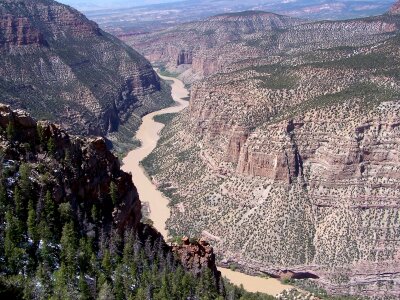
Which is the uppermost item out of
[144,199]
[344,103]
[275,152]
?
[344,103]

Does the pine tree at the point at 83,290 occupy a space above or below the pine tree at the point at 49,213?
below

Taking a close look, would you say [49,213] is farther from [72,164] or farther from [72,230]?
[72,164]

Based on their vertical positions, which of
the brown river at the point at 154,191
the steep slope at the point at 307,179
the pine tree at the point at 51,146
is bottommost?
the brown river at the point at 154,191

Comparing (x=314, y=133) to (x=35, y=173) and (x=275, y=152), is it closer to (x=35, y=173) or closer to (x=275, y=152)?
(x=275, y=152)

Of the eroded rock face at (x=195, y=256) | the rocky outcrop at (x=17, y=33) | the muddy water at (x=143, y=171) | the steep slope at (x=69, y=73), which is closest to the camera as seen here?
the eroded rock face at (x=195, y=256)

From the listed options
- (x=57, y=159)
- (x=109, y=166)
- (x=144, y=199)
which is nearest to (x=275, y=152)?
(x=144, y=199)

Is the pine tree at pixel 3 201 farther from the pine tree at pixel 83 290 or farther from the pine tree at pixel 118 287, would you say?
the pine tree at pixel 118 287

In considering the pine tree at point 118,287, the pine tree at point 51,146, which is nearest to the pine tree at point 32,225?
the pine tree at point 51,146

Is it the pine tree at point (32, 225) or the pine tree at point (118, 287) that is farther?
the pine tree at point (32, 225)

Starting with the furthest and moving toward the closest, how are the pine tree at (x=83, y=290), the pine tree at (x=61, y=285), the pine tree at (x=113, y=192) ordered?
Result: the pine tree at (x=113, y=192) → the pine tree at (x=83, y=290) → the pine tree at (x=61, y=285)
